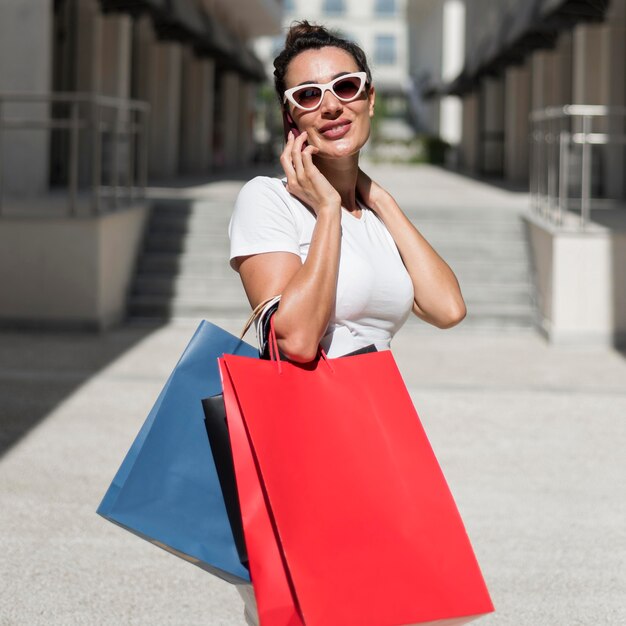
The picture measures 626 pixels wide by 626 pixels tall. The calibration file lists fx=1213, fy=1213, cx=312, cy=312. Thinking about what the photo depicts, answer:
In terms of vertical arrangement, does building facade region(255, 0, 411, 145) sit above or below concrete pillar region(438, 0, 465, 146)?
above

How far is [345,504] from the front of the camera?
6.49 ft

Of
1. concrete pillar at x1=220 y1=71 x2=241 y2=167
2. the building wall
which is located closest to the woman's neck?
concrete pillar at x1=220 y1=71 x2=241 y2=167

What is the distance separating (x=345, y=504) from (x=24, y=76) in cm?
1283

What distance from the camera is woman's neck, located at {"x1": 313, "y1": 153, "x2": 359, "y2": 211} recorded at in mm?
2277

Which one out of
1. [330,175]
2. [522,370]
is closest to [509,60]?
[522,370]

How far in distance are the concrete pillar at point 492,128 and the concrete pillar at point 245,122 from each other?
7.80 m

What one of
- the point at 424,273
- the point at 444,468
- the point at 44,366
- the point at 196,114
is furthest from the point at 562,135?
the point at 196,114

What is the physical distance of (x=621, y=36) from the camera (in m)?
17.6

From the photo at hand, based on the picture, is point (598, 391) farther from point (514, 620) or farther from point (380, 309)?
point (380, 309)

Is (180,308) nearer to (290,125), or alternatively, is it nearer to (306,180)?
(290,125)

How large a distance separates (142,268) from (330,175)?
9227 mm

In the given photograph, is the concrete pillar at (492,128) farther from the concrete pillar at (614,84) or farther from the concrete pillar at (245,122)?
the concrete pillar at (614,84)

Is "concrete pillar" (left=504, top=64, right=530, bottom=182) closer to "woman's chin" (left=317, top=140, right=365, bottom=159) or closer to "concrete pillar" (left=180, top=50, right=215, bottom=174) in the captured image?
"concrete pillar" (left=180, top=50, right=215, bottom=174)

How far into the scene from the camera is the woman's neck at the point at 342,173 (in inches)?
89.7
